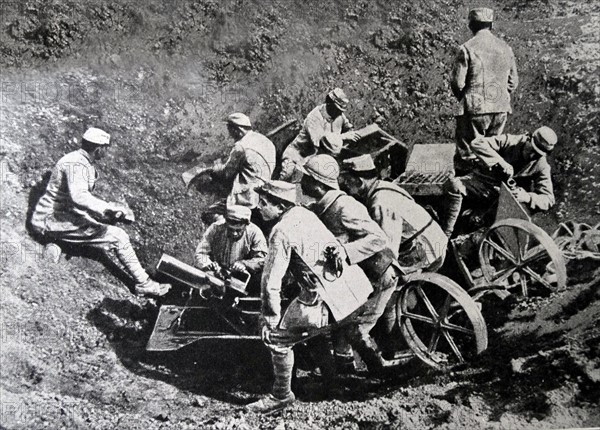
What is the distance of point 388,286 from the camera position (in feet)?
15.5

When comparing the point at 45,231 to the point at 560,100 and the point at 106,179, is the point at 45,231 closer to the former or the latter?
the point at 106,179

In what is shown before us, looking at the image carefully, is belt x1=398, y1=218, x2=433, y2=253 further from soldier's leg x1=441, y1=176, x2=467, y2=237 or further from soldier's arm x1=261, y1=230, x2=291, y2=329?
soldier's arm x1=261, y1=230, x2=291, y2=329

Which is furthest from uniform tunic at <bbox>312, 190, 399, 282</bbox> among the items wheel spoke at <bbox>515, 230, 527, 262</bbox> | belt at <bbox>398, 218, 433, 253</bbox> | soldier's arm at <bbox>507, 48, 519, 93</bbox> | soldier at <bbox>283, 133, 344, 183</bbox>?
soldier's arm at <bbox>507, 48, 519, 93</bbox>

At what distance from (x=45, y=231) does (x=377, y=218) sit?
2.81 metres

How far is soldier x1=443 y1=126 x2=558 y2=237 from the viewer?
4852 millimetres

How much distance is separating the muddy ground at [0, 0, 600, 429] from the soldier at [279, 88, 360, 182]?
123mm

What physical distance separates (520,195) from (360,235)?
1446mm

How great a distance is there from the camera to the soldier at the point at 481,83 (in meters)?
4.94

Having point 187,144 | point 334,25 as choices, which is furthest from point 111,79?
point 334,25

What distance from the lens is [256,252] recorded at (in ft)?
15.5

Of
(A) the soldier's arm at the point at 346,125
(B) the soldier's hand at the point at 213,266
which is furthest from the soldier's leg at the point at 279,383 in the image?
(A) the soldier's arm at the point at 346,125

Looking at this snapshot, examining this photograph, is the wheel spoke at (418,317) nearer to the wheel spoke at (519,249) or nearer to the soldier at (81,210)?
the wheel spoke at (519,249)

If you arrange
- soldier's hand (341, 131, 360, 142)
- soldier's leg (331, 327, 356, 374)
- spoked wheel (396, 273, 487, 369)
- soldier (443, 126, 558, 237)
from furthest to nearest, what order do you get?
soldier's hand (341, 131, 360, 142) < soldier (443, 126, 558, 237) < soldier's leg (331, 327, 356, 374) < spoked wheel (396, 273, 487, 369)

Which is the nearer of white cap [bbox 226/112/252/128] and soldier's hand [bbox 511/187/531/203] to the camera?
soldier's hand [bbox 511/187/531/203]
